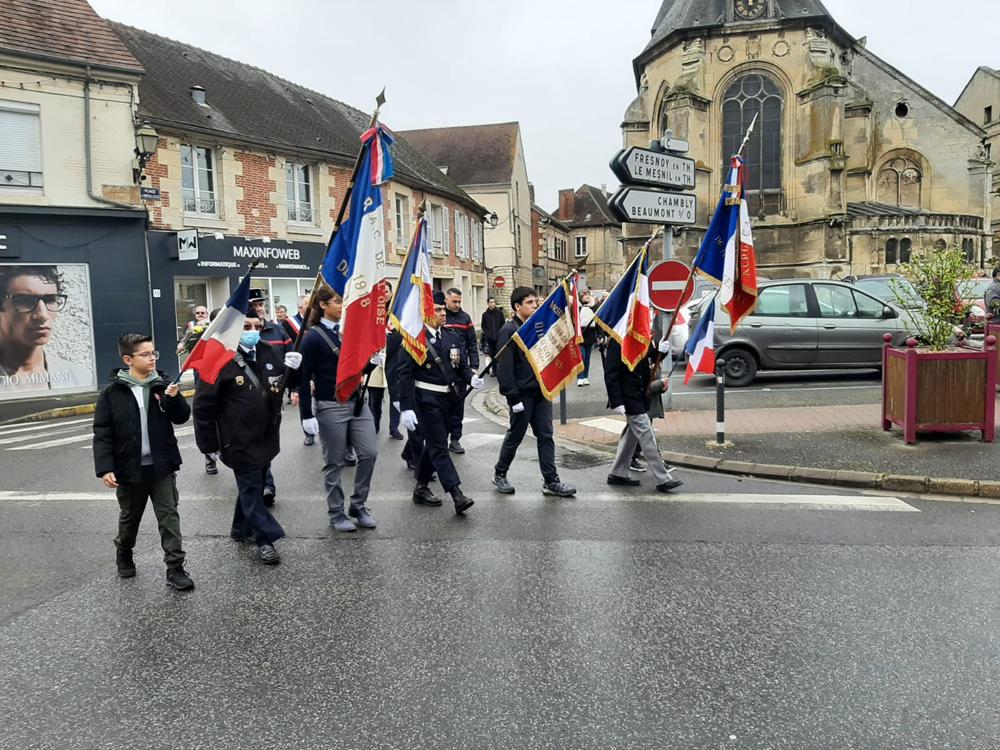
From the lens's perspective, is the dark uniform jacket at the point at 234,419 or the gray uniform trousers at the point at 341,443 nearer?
the dark uniform jacket at the point at 234,419

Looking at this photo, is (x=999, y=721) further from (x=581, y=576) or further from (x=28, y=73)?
(x=28, y=73)

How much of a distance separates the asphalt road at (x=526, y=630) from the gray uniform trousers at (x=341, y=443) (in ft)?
1.07

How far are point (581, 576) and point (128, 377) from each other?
3059mm

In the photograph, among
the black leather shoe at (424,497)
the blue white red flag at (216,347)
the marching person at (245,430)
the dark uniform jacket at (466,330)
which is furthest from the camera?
the dark uniform jacket at (466,330)

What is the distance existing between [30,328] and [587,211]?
5468 cm

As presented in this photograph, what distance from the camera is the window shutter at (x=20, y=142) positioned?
1484 cm

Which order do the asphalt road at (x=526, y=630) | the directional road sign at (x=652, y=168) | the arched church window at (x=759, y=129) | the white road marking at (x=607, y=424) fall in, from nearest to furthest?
the asphalt road at (x=526, y=630)
the directional road sign at (x=652, y=168)
the white road marking at (x=607, y=424)
the arched church window at (x=759, y=129)

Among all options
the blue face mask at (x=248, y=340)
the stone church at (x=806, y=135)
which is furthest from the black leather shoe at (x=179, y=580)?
the stone church at (x=806, y=135)

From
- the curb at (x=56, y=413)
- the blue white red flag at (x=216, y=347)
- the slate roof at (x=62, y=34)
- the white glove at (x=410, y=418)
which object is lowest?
the curb at (x=56, y=413)

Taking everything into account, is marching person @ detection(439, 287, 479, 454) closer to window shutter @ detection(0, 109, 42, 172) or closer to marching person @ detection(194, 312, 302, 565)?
marching person @ detection(194, 312, 302, 565)

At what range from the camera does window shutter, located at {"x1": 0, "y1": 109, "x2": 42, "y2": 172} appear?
14.8 metres

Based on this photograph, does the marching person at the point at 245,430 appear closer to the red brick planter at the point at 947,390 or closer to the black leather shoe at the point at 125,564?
the black leather shoe at the point at 125,564

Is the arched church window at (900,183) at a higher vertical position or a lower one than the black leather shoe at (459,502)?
higher

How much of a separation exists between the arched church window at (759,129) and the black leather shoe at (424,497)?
3425 centimetres
